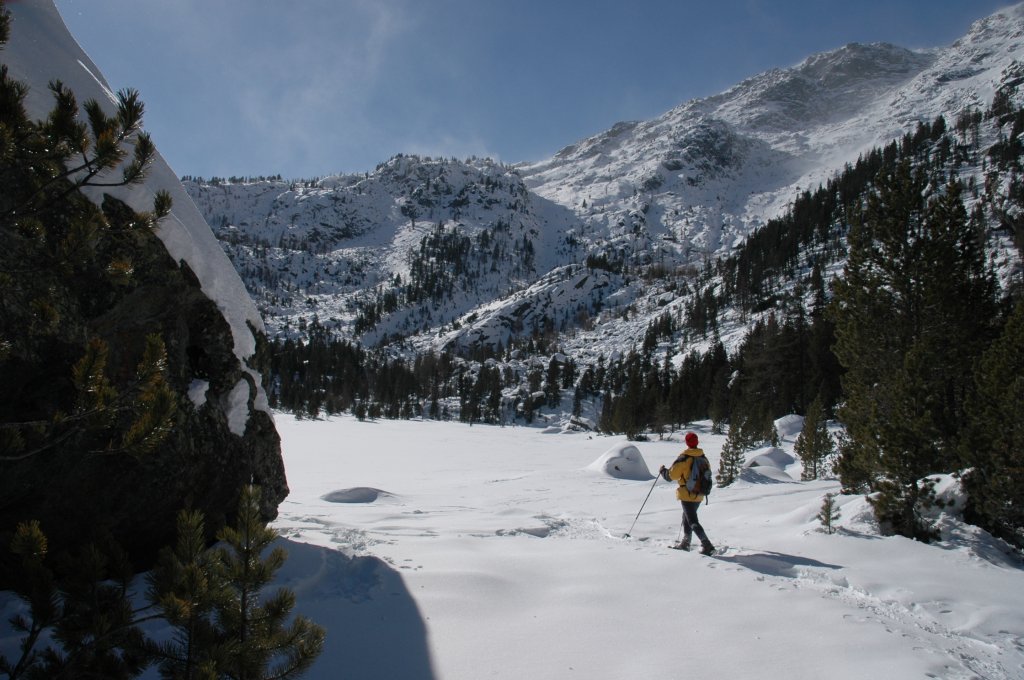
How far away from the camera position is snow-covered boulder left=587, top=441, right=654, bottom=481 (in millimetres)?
18000

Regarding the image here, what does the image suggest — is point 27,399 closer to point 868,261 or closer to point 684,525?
point 684,525

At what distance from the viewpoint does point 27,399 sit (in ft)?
10.5

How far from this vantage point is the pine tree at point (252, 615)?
2.42 meters

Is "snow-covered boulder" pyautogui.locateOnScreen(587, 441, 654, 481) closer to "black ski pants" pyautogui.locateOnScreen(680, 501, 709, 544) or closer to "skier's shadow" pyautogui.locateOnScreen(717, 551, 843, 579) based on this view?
"black ski pants" pyautogui.locateOnScreen(680, 501, 709, 544)

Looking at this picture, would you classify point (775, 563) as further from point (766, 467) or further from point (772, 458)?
point (772, 458)

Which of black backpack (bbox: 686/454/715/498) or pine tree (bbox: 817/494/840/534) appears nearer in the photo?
black backpack (bbox: 686/454/715/498)

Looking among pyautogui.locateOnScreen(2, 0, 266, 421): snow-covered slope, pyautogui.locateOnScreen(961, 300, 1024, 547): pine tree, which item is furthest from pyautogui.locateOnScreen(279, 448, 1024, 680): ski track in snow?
pyautogui.locateOnScreen(961, 300, 1024, 547): pine tree

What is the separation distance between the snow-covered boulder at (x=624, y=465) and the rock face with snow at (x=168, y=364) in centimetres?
1445

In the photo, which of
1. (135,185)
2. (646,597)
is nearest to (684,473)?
(646,597)

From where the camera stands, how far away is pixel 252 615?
2562 mm

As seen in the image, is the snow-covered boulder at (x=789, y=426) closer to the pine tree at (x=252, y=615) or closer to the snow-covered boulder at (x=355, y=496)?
the snow-covered boulder at (x=355, y=496)

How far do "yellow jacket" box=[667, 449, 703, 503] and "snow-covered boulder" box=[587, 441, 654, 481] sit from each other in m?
10.6

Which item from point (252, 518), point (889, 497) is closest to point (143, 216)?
point (252, 518)

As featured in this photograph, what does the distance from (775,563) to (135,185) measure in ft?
25.8
